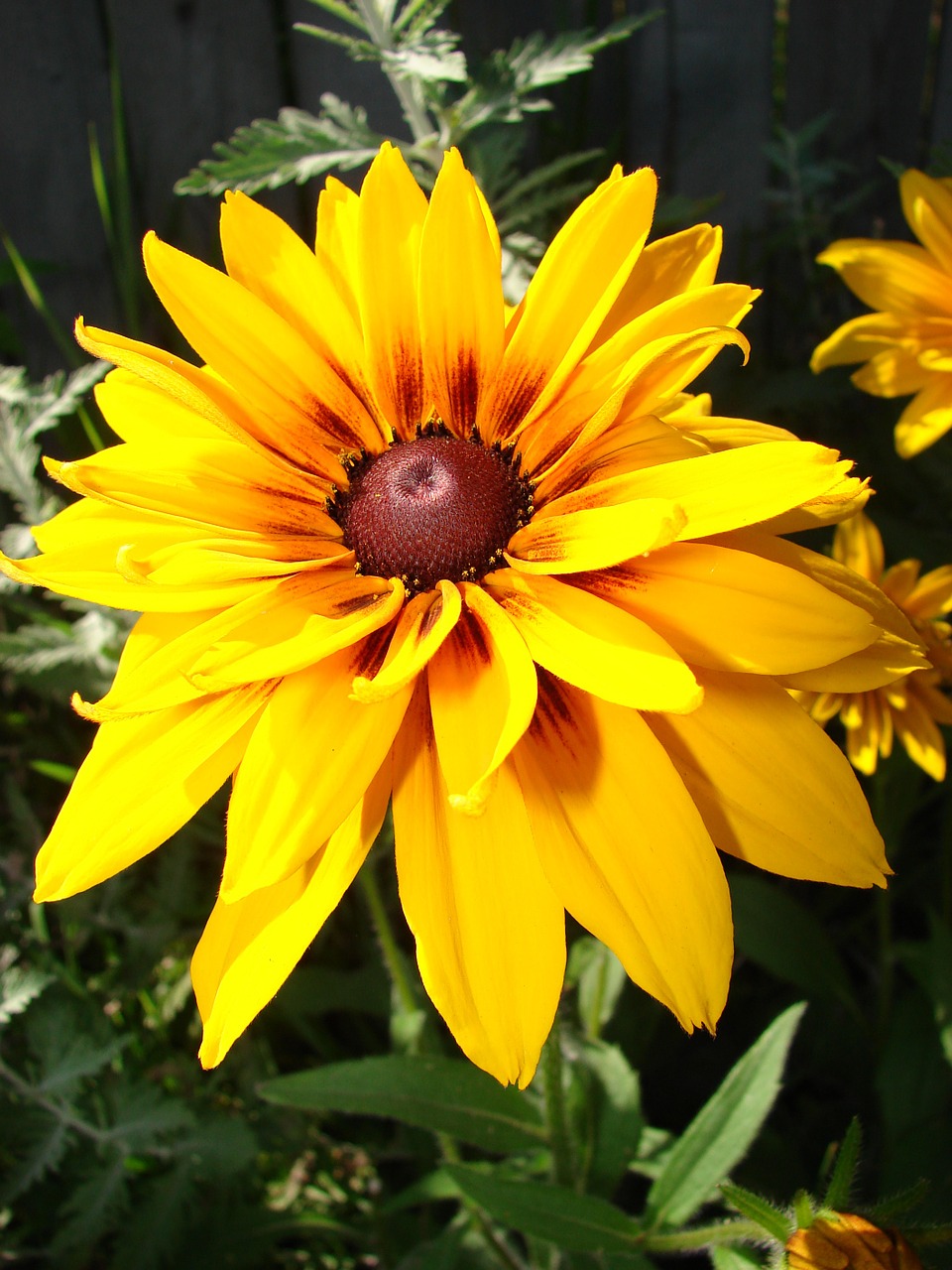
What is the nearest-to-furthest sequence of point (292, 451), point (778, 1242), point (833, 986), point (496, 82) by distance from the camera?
point (778, 1242), point (292, 451), point (496, 82), point (833, 986)

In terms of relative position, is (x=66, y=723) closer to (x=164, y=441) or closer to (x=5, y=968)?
(x=5, y=968)

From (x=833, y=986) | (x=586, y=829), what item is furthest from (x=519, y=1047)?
(x=833, y=986)

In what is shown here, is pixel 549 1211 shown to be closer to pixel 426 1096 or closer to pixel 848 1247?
pixel 426 1096

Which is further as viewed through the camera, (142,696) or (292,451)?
(292,451)

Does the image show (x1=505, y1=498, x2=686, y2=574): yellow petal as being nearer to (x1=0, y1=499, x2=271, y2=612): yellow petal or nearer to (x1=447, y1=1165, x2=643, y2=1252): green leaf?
(x1=0, y1=499, x2=271, y2=612): yellow petal

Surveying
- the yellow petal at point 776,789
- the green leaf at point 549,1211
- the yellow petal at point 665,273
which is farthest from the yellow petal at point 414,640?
the green leaf at point 549,1211

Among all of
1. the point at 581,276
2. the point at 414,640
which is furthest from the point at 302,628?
the point at 581,276

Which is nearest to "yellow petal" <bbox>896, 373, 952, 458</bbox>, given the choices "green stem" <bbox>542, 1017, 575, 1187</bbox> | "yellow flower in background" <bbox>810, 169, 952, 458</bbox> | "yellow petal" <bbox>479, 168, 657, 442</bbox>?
"yellow flower in background" <bbox>810, 169, 952, 458</bbox>
